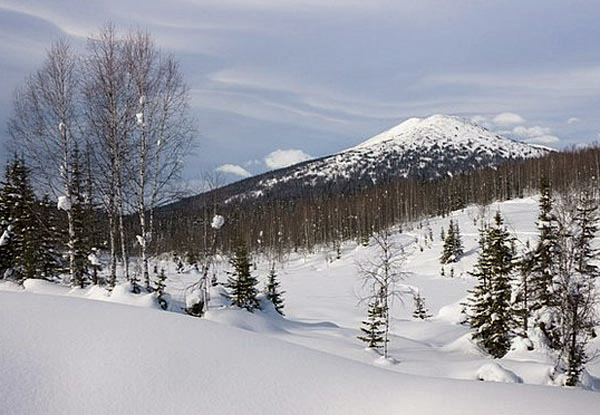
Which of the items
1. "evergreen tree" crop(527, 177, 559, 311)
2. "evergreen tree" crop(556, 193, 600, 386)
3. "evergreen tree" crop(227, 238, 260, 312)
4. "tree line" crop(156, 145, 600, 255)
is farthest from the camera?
"tree line" crop(156, 145, 600, 255)

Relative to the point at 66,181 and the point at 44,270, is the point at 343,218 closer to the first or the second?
the point at 44,270

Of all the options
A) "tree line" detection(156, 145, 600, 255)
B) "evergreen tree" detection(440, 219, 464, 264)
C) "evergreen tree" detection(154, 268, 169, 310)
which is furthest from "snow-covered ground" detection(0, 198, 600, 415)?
"tree line" detection(156, 145, 600, 255)

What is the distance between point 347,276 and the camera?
5888 cm

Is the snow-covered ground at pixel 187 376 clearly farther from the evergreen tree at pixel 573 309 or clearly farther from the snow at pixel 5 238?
the snow at pixel 5 238

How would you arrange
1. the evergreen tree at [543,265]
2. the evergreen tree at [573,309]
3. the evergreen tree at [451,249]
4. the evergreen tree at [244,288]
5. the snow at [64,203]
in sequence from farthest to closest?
the evergreen tree at [451,249] → the evergreen tree at [244,288] → the evergreen tree at [543,265] → the snow at [64,203] → the evergreen tree at [573,309]

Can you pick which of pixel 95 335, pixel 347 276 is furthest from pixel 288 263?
pixel 95 335

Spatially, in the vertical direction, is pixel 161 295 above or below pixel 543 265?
below

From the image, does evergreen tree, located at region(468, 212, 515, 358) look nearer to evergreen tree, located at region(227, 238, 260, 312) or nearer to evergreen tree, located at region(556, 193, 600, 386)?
evergreen tree, located at region(556, 193, 600, 386)

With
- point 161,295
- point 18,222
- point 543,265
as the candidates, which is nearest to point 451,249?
point 543,265

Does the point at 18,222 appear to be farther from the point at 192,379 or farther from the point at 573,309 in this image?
the point at 573,309

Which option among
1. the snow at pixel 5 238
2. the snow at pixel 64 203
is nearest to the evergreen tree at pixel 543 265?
the snow at pixel 64 203

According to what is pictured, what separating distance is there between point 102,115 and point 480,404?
523 inches

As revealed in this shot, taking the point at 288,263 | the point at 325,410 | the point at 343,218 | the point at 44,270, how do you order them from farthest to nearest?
the point at 343,218
the point at 288,263
the point at 44,270
the point at 325,410

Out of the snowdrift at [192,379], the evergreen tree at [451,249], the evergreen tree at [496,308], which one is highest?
the snowdrift at [192,379]
